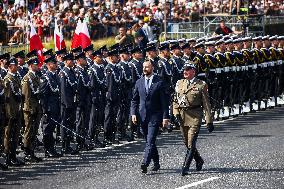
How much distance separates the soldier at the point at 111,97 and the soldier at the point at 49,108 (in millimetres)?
1950

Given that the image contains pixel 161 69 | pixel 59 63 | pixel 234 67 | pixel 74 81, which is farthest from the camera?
pixel 234 67

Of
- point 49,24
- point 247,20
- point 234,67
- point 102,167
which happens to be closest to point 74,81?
point 102,167

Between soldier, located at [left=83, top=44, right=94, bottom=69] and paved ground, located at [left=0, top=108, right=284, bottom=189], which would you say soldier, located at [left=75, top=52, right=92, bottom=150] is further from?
soldier, located at [left=83, top=44, right=94, bottom=69]

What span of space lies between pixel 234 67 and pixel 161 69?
12.4 feet

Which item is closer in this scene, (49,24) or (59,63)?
(59,63)

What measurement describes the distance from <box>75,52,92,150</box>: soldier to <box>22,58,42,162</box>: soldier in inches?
53.5

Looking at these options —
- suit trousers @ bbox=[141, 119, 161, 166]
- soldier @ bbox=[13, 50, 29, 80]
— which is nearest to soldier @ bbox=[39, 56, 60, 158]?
soldier @ bbox=[13, 50, 29, 80]

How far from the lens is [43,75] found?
71.9 feet

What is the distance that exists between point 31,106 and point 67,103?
1048mm

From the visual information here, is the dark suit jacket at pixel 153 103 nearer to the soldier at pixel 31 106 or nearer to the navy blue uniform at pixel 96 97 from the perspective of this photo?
the soldier at pixel 31 106

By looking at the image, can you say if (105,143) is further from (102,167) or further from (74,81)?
(102,167)

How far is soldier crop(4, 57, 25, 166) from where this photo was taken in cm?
2056

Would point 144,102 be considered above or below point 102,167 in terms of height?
above

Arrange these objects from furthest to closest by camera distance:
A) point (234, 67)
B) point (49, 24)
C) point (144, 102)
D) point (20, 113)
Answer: point (49, 24), point (234, 67), point (20, 113), point (144, 102)
